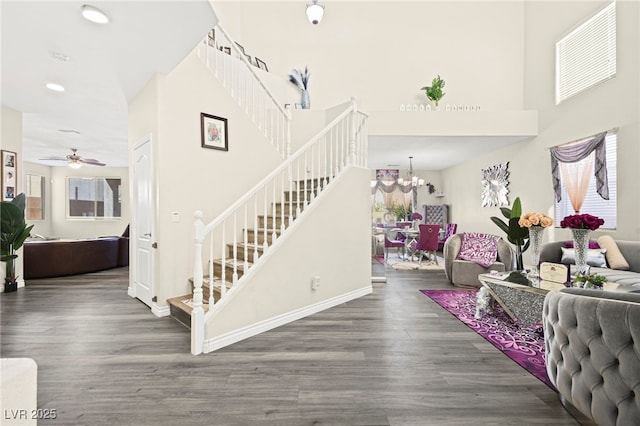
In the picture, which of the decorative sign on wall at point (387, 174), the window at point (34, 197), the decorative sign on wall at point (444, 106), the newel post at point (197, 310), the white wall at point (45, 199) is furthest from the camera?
the decorative sign on wall at point (387, 174)

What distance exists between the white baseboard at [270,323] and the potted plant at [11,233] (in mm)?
4024

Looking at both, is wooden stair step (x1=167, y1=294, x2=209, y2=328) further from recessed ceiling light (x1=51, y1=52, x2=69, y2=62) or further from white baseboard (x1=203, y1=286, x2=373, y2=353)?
recessed ceiling light (x1=51, y1=52, x2=69, y2=62)

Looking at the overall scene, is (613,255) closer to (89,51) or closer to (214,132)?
(214,132)

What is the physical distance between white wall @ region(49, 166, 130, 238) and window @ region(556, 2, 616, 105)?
11.4 m

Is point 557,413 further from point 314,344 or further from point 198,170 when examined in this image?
point 198,170

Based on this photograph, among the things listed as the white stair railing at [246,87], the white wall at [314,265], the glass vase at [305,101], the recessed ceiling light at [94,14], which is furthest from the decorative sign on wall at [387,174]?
the recessed ceiling light at [94,14]

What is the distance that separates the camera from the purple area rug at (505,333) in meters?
2.30

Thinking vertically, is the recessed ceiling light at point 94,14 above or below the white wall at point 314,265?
above

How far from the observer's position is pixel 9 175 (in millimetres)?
4488

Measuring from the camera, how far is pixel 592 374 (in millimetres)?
1517

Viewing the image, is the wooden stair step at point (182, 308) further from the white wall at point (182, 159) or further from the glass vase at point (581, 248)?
the glass vase at point (581, 248)

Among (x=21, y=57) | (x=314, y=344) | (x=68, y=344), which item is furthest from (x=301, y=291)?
(x=21, y=57)

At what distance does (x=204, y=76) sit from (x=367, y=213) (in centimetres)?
287

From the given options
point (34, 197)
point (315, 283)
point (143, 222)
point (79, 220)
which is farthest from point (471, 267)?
point (34, 197)
